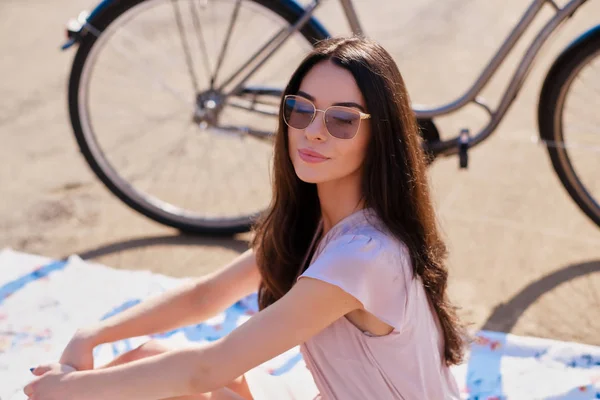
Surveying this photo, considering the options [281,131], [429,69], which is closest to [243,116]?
[429,69]

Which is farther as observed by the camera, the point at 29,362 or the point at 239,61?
the point at 239,61

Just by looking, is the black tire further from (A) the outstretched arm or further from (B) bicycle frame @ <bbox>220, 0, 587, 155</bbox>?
(A) the outstretched arm

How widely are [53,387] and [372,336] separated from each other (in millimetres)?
673

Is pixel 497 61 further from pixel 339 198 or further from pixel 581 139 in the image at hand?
pixel 339 198

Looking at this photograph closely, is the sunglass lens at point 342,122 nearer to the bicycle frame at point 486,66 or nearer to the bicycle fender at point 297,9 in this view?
the bicycle frame at point 486,66

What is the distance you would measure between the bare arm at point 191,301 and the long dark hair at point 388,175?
200mm

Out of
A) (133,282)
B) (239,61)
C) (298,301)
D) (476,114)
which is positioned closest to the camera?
(298,301)

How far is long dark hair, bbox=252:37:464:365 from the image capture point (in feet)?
5.10

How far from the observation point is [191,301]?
194cm

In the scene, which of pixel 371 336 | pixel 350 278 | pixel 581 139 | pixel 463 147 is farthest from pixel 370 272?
pixel 581 139

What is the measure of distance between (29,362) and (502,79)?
105 inches

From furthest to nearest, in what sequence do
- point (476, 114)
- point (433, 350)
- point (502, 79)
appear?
point (502, 79)
point (476, 114)
point (433, 350)

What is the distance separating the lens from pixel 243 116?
12.4 ft

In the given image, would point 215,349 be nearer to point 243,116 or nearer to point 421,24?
point 243,116
